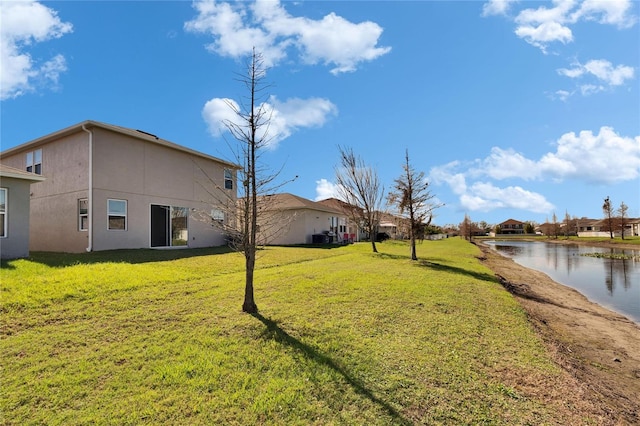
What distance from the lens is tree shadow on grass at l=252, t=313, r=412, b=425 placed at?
3.71 m

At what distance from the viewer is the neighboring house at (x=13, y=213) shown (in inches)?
434

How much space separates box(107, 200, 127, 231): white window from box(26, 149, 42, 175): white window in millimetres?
4899

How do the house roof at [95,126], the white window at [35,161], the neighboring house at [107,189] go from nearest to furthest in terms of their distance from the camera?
the house roof at [95,126]
the neighboring house at [107,189]
the white window at [35,161]

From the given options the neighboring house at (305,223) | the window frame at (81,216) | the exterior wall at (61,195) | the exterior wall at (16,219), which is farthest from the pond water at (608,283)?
the exterior wall at (61,195)

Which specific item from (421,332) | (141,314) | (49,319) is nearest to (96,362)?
(141,314)

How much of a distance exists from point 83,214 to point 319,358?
46.7 ft

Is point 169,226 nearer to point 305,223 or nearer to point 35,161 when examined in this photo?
point 35,161

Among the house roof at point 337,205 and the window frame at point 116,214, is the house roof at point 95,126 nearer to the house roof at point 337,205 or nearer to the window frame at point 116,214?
the window frame at point 116,214

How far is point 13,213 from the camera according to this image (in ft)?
37.1

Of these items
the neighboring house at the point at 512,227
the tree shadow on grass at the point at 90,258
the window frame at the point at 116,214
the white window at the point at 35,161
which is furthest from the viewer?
the neighboring house at the point at 512,227

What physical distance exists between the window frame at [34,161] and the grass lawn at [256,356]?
10.9 m

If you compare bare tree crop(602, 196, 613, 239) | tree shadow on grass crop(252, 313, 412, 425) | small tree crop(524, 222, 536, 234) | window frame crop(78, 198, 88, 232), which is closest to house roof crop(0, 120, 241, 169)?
window frame crop(78, 198, 88, 232)

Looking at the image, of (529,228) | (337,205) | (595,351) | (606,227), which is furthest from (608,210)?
(595,351)

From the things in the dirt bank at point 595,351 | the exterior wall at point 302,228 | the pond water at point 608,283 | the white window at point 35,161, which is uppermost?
the white window at point 35,161
